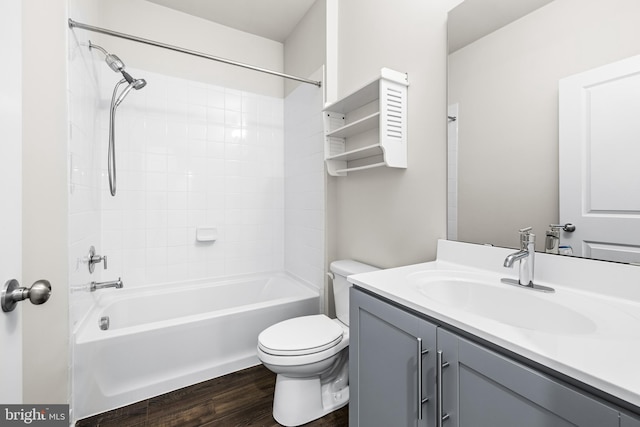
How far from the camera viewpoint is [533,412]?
56 cm

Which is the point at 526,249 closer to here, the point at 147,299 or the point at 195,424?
the point at 195,424

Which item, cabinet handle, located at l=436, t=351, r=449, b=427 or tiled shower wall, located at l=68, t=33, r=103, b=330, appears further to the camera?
tiled shower wall, located at l=68, t=33, r=103, b=330

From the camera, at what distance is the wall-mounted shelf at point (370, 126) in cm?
141

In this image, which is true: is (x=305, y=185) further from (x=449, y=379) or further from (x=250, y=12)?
(x=449, y=379)

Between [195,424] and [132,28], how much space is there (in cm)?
265

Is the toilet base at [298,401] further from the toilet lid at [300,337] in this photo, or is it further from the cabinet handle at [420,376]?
the cabinet handle at [420,376]

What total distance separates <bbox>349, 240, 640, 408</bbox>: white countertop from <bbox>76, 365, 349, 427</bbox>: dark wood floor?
98 centimetres

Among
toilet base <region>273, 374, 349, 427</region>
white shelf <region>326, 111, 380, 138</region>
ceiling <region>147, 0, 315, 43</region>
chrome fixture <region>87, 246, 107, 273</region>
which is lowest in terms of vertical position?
toilet base <region>273, 374, 349, 427</region>

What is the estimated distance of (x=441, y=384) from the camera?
74cm

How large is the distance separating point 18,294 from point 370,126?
62.6 inches

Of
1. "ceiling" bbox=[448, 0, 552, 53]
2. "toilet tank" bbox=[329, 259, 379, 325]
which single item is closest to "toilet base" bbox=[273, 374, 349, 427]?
"toilet tank" bbox=[329, 259, 379, 325]

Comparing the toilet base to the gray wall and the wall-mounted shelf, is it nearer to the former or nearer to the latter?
the gray wall

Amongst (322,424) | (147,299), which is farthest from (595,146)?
(147,299)

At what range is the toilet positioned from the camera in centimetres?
134
